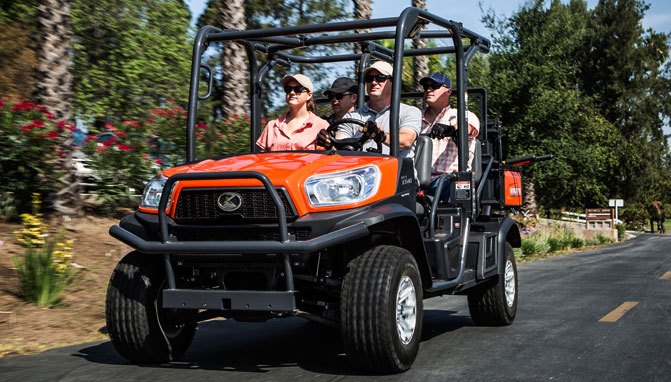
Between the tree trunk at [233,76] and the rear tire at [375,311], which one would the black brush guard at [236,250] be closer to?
the rear tire at [375,311]

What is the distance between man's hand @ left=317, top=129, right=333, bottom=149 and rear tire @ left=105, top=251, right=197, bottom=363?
4.93 feet

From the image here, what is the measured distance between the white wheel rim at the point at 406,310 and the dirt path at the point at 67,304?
2.85 meters

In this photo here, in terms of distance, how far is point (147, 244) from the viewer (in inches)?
217

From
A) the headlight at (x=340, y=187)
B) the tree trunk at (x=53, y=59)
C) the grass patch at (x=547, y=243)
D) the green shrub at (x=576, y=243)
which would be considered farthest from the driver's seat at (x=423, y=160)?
the green shrub at (x=576, y=243)

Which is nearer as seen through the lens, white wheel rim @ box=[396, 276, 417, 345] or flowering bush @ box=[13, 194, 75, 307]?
white wheel rim @ box=[396, 276, 417, 345]

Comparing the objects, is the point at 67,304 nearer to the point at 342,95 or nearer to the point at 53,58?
the point at 342,95

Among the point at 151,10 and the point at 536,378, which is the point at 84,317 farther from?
the point at 151,10

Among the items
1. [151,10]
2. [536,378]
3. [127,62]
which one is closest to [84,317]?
[536,378]

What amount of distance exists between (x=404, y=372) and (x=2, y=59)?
417 inches

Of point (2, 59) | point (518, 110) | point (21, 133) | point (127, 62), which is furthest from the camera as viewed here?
point (518, 110)

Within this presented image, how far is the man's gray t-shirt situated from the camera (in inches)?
259

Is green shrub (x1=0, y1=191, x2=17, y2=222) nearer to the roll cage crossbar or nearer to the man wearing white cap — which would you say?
the roll cage crossbar

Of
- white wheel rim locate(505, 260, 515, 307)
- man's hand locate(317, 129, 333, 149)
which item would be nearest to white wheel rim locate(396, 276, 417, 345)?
man's hand locate(317, 129, 333, 149)

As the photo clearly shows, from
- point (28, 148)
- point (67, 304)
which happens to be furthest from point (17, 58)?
point (67, 304)
